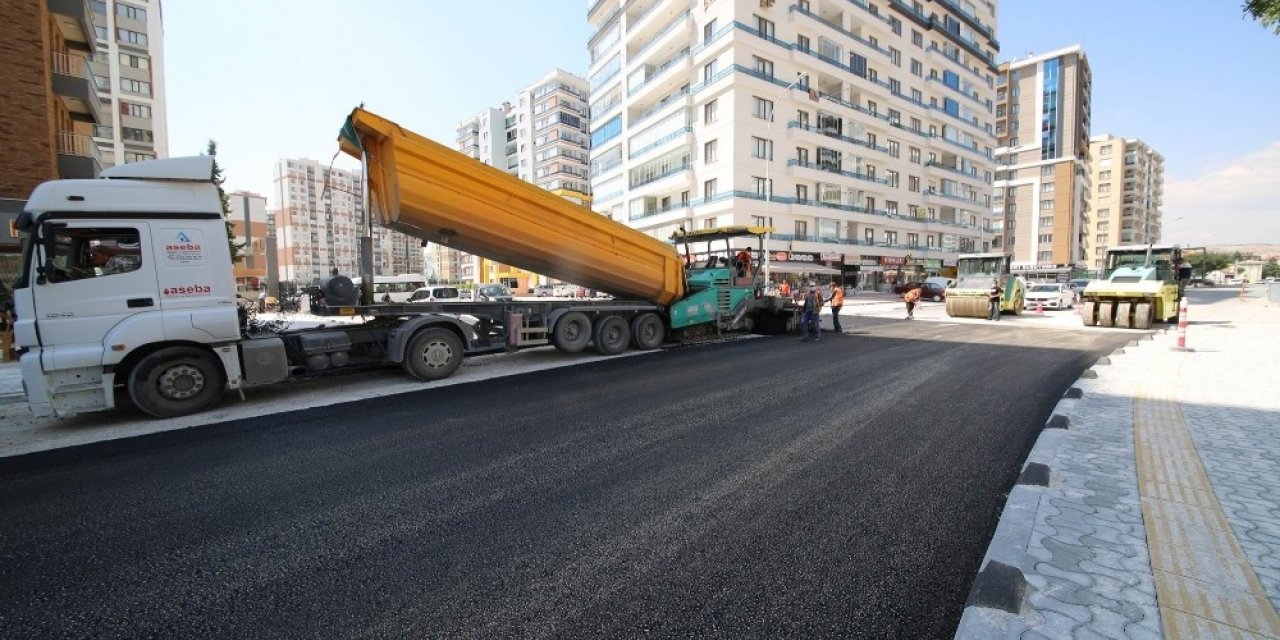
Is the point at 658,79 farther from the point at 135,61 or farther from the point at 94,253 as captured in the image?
the point at 135,61

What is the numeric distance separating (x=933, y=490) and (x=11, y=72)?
24.7 meters

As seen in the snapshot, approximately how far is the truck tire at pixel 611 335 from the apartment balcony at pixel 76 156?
17524 millimetres

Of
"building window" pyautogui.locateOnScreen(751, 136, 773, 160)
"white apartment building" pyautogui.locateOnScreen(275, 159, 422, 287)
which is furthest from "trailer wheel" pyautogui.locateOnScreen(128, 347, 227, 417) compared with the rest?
"white apartment building" pyautogui.locateOnScreen(275, 159, 422, 287)

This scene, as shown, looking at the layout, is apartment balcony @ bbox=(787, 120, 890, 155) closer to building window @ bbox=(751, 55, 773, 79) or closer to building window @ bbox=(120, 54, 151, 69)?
building window @ bbox=(751, 55, 773, 79)

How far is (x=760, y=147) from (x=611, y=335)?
28.9 m

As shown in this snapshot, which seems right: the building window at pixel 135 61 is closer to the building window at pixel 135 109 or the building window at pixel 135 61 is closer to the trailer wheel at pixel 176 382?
the building window at pixel 135 109

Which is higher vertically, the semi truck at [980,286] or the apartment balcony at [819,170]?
the apartment balcony at [819,170]

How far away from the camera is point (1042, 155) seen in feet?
245

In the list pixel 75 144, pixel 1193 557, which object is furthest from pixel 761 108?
pixel 1193 557

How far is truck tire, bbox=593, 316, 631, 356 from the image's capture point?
10227 mm

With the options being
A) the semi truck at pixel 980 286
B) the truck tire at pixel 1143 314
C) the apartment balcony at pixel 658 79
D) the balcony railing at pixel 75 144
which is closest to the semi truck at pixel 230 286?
the semi truck at pixel 980 286

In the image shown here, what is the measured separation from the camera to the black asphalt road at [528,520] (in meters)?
→ 2.29

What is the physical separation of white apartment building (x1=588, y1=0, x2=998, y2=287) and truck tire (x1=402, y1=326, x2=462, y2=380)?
88.3 ft

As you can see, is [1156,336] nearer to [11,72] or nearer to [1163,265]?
[1163,265]
